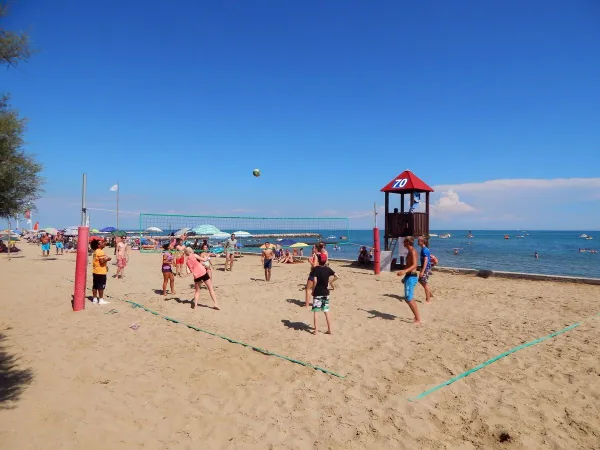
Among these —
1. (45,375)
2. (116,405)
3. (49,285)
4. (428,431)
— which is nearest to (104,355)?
(45,375)

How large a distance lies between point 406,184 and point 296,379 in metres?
11.4

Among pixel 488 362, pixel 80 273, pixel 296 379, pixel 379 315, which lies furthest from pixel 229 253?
pixel 488 362

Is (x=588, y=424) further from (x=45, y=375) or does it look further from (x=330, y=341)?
(x=45, y=375)

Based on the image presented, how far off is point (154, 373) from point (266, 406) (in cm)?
173

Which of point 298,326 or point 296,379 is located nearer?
point 296,379

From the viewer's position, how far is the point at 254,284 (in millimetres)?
11242

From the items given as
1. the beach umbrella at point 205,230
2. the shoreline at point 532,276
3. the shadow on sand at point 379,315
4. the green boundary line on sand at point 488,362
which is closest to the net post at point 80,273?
the shadow on sand at point 379,315

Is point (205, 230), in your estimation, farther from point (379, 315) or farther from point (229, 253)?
point (379, 315)

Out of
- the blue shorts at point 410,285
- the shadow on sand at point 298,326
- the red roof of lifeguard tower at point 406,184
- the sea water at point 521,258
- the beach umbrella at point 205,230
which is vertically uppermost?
the red roof of lifeguard tower at point 406,184

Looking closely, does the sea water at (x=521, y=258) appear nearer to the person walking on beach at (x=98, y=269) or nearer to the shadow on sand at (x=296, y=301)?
the shadow on sand at (x=296, y=301)

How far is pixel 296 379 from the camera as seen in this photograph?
446cm

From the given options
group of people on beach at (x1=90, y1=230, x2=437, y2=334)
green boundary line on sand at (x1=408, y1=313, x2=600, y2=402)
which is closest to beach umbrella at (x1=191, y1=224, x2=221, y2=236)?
group of people on beach at (x1=90, y1=230, x2=437, y2=334)

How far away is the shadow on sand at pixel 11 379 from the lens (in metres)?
3.85

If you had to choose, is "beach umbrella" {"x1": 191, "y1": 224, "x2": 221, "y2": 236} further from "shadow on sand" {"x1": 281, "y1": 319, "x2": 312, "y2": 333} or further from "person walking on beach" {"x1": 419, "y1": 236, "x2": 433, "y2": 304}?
"person walking on beach" {"x1": 419, "y1": 236, "x2": 433, "y2": 304}
